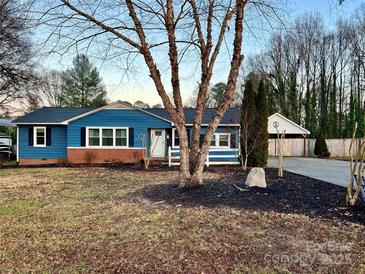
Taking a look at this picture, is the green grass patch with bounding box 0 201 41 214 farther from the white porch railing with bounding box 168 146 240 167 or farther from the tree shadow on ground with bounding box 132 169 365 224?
the white porch railing with bounding box 168 146 240 167

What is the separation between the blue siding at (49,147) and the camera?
68.0ft

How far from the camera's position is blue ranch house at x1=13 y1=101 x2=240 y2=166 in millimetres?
20078

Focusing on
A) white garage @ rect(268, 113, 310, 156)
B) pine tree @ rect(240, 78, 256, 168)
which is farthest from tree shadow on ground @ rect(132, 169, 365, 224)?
white garage @ rect(268, 113, 310, 156)

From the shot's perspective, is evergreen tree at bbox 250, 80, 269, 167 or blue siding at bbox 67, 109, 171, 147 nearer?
evergreen tree at bbox 250, 80, 269, 167

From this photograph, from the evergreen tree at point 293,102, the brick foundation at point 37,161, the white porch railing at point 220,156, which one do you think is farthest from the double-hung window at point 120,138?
the evergreen tree at point 293,102

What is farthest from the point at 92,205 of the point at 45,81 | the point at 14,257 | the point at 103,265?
the point at 45,81

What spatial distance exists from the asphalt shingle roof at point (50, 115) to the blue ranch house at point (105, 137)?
0.19ft

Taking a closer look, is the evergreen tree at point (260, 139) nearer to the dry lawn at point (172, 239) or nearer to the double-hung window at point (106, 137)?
the double-hung window at point (106, 137)

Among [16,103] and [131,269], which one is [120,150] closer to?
[16,103]

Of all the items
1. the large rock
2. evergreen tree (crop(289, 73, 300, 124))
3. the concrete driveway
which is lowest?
the concrete driveway

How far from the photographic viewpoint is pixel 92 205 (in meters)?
6.93

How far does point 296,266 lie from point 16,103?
84.1 feet

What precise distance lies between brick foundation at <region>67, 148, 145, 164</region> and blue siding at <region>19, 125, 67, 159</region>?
1.24 m

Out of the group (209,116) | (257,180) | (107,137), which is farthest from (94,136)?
(257,180)
